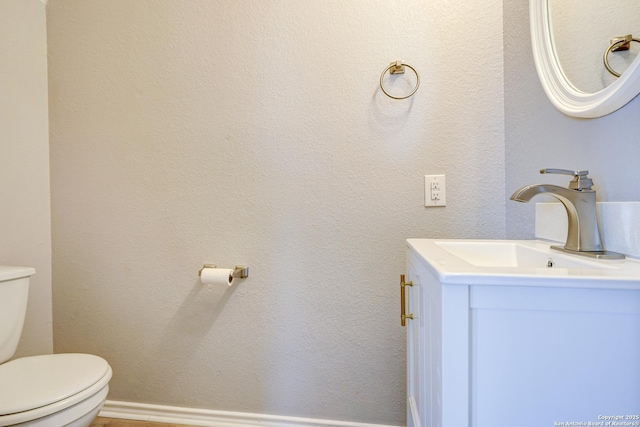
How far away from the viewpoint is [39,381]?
2.78ft

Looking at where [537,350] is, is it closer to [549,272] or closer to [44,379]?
[549,272]

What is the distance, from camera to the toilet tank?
979mm

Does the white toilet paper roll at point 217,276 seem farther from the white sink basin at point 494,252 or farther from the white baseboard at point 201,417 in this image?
the white sink basin at point 494,252

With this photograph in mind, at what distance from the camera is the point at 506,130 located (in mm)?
1043

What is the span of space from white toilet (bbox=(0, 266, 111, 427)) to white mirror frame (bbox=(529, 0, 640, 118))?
5.15 feet

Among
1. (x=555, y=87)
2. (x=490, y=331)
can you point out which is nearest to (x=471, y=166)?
(x=555, y=87)

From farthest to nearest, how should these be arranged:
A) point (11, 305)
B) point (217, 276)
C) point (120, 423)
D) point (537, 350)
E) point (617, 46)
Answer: point (120, 423)
point (217, 276)
point (11, 305)
point (617, 46)
point (537, 350)

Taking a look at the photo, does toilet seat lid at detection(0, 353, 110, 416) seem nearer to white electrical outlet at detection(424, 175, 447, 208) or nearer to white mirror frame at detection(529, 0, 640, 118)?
white electrical outlet at detection(424, 175, 447, 208)

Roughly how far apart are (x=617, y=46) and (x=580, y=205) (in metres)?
0.37

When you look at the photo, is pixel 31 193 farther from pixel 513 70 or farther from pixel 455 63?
pixel 513 70

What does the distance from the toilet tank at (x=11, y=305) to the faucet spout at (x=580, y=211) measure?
5.26 feet

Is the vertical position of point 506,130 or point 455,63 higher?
point 455,63

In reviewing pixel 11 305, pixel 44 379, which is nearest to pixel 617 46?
pixel 44 379

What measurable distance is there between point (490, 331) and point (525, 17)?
1122 mm
